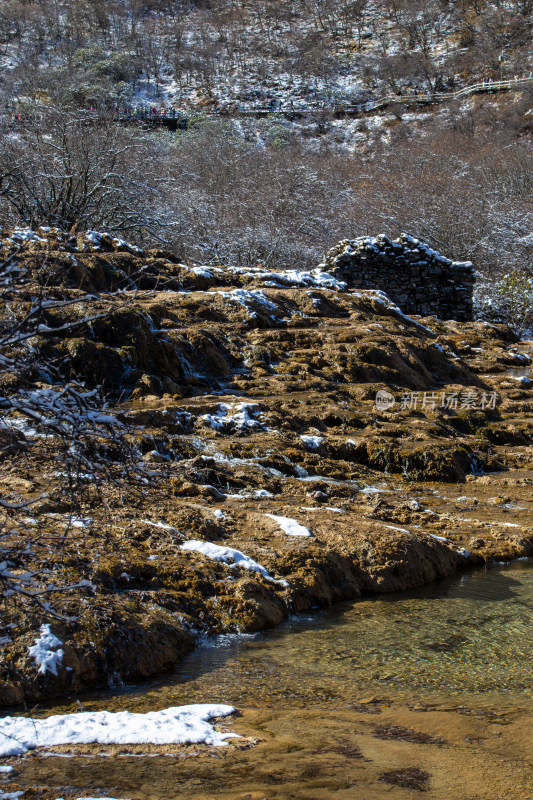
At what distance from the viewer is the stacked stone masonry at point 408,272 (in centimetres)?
1823

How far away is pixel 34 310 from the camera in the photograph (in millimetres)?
2564

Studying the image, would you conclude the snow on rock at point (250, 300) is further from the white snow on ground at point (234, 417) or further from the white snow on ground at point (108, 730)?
the white snow on ground at point (108, 730)

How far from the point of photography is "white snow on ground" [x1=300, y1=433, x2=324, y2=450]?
309 inches

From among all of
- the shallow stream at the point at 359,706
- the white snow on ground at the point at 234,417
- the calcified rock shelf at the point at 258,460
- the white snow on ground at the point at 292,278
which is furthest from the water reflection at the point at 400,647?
the white snow on ground at the point at 292,278

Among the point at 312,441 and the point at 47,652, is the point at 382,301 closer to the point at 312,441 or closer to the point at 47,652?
the point at 312,441

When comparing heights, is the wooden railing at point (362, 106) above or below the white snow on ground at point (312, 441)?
above

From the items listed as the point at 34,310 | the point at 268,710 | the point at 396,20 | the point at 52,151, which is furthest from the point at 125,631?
the point at 396,20

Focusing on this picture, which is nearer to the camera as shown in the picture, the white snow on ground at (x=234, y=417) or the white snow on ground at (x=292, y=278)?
the white snow on ground at (x=234, y=417)

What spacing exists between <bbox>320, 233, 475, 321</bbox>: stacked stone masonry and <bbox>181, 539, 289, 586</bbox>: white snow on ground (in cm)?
1393

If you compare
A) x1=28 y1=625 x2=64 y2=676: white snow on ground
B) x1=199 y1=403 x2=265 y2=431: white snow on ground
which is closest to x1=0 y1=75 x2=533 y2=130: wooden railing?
x1=199 y1=403 x2=265 y2=431: white snow on ground

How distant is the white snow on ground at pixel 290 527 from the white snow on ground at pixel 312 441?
2.10 meters

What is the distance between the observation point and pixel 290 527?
18.4 feet

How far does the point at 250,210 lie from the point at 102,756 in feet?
79.0

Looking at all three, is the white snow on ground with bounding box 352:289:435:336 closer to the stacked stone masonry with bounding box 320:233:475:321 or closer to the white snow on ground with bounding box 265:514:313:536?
the stacked stone masonry with bounding box 320:233:475:321
